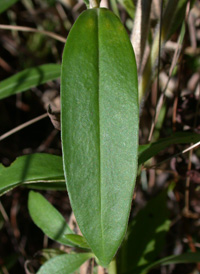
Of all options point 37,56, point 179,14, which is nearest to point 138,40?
point 179,14

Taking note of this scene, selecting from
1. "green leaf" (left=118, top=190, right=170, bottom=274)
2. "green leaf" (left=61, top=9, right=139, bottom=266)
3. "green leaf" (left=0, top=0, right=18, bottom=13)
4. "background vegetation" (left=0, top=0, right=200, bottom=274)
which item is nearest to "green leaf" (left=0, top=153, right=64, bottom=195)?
"background vegetation" (left=0, top=0, right=200, bottom=274)

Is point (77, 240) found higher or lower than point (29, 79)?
lower

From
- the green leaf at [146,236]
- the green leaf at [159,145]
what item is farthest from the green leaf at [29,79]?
the green leaf at [146,236]

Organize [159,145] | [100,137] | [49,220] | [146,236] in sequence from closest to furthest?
[100,137], [159,145], [49,220], [146,236]

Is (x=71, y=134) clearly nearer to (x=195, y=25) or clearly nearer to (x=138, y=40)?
(x=138, y=40)

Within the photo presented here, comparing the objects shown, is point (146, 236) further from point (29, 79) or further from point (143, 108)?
point (29, 79)

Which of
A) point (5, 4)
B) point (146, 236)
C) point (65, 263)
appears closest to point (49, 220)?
point (65, 263)
